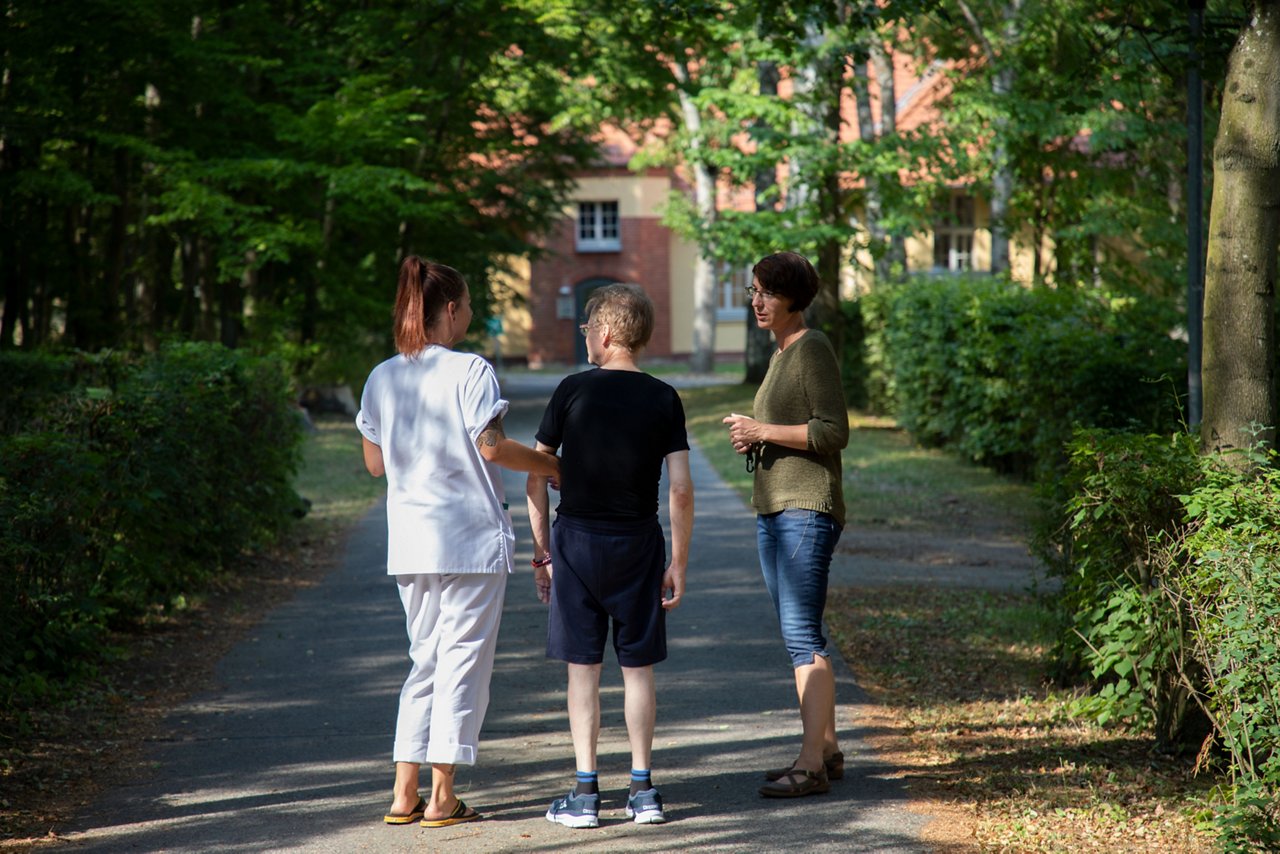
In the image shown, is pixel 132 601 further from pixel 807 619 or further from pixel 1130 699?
pixel 1130 699

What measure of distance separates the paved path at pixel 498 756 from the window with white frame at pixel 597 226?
49208mm

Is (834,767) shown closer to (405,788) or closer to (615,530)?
(615,530)

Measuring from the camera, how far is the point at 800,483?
16.6 feet

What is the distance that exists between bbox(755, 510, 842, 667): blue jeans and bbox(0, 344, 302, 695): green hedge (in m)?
2.91

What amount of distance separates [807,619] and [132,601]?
4549 mm

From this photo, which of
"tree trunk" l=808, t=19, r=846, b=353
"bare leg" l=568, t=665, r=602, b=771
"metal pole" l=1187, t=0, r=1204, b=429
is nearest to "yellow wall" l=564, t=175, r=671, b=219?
"tree trunk" l=808, t=19, r=846, b=353

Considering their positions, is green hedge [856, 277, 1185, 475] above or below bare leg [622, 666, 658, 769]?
above

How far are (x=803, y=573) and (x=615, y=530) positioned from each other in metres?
0.74

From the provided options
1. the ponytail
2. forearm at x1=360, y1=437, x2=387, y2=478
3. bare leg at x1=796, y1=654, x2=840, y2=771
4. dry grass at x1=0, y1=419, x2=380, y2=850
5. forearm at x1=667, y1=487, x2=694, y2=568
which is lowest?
dry grass at x1=0, y1=419, x2=380, y2=850

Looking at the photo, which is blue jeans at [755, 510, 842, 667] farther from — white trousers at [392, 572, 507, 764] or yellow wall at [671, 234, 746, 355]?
yellow wall at [671, 234, 746, 355]

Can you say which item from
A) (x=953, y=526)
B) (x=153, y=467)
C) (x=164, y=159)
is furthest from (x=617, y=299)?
(x=164, y=159)

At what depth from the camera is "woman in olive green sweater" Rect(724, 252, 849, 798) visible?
5.01 metres

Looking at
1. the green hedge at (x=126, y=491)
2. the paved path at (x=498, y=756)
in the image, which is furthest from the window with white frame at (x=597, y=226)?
the paved path at (x=498, y=756)

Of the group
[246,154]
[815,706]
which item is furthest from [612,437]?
[246,154]
